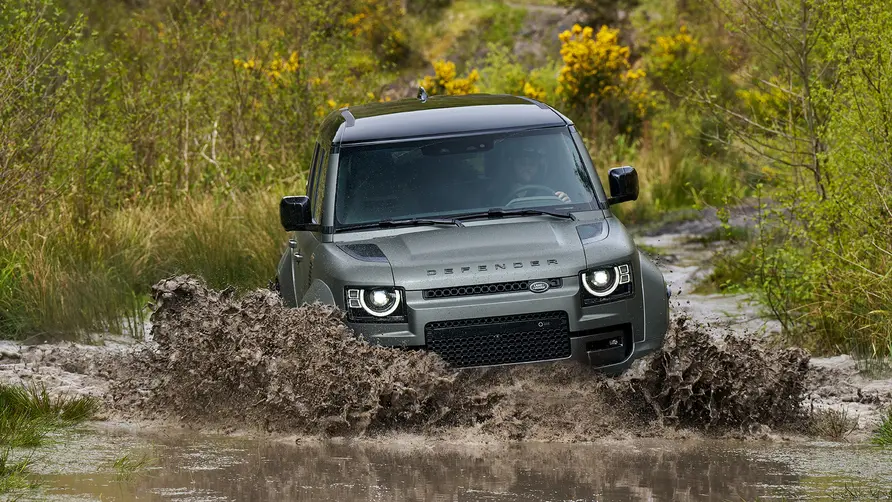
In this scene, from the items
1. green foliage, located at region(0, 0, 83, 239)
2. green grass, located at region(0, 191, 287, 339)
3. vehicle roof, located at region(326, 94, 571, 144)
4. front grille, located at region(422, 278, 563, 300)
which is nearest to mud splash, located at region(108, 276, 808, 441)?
front grille, located at region(422, 278, 563, 300)

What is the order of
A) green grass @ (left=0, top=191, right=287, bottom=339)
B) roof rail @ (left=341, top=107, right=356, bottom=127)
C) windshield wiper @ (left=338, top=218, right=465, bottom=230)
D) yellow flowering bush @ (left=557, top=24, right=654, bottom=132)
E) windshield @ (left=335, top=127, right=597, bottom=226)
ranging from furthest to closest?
yellow flowering bush @ (left=557, top=24, right=654, bottom=132), green grass @ (left=0, top=191, right=287, bottom=339), roof rail @ (left=341, top=107, right=356, bottom=127), windshield @ (left=335, top=127, right=597, bottom=226), windshield wiper @ (left=338, top=218, right=465, bottom=230)

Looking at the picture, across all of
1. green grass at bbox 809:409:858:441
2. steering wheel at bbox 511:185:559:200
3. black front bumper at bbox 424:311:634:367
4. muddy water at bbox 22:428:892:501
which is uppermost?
steering wheel at bbox 511:185:559:200

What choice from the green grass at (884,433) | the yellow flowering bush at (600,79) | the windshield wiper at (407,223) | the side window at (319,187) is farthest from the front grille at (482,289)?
the yellow flowering bush at (600,79)

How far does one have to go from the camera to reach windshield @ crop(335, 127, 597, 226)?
821cm

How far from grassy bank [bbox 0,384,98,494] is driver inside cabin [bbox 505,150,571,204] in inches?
105

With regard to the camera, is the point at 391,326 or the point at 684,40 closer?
the point at 391,326

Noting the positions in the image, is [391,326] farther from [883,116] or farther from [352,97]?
[352,97]

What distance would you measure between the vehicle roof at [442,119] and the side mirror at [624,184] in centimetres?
49

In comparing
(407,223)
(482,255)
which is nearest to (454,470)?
(482,255)

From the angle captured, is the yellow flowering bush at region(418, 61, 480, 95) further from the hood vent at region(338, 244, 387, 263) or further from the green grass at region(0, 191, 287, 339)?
the hood vent at region(338, 244, 387, 263)

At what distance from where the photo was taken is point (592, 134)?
898 inches

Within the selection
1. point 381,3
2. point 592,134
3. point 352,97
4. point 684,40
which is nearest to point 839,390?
point 352,97

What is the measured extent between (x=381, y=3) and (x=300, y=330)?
33.8 meters

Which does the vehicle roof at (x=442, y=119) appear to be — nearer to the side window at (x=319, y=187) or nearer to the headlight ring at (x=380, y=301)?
the side window at (x=319, y=187)
